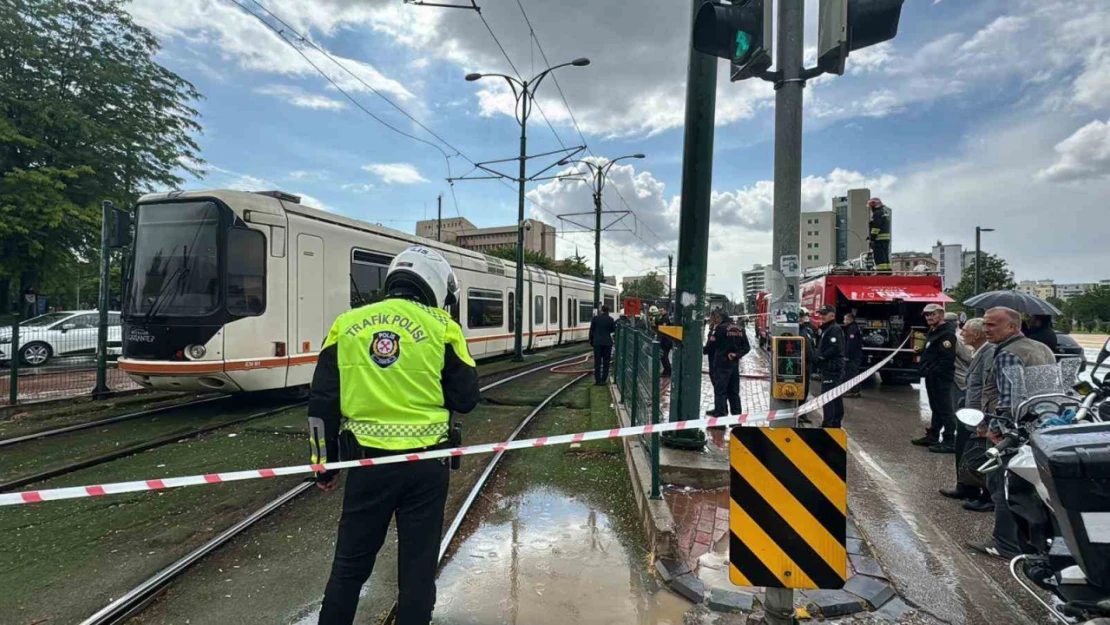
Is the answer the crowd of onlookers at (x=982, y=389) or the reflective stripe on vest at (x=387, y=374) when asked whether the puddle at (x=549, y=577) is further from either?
the crowd of onlookers at (x=982, y=389)

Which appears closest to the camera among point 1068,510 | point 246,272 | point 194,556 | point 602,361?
point 1068,510

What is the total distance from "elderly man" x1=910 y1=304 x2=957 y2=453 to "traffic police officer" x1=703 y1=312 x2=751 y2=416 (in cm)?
203

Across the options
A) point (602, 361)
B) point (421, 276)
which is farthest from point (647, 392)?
point (602, 361)

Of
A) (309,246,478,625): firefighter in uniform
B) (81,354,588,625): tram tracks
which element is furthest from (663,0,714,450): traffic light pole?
(309,246,478,625): firefighter in uniform

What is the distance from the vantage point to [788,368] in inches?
112

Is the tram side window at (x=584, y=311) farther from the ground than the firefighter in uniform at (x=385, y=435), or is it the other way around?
the tram side window at (x=584, y=311)

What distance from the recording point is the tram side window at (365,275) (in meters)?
9.41

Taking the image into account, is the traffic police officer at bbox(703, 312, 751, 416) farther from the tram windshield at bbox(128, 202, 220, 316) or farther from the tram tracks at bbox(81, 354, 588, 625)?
the tram windshield at bbox(128, 202, 220, 316)

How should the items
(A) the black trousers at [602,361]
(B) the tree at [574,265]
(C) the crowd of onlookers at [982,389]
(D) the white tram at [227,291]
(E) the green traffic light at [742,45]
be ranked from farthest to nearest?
(B) the tree at [574,265], (A) the black trousers at [602,361], (D) the white tram at [227,291], (C) the crowd of onlookers at [982,389], (E) the green traffic light at [742,45]

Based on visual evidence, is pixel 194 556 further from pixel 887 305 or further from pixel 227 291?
pixel 887 305

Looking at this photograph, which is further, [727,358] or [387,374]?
[727,358]

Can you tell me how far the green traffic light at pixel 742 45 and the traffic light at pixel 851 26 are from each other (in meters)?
0.38

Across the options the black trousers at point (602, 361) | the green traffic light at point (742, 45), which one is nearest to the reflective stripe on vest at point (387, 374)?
the green traffic light at point (742, 45)

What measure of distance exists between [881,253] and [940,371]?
6.83m
